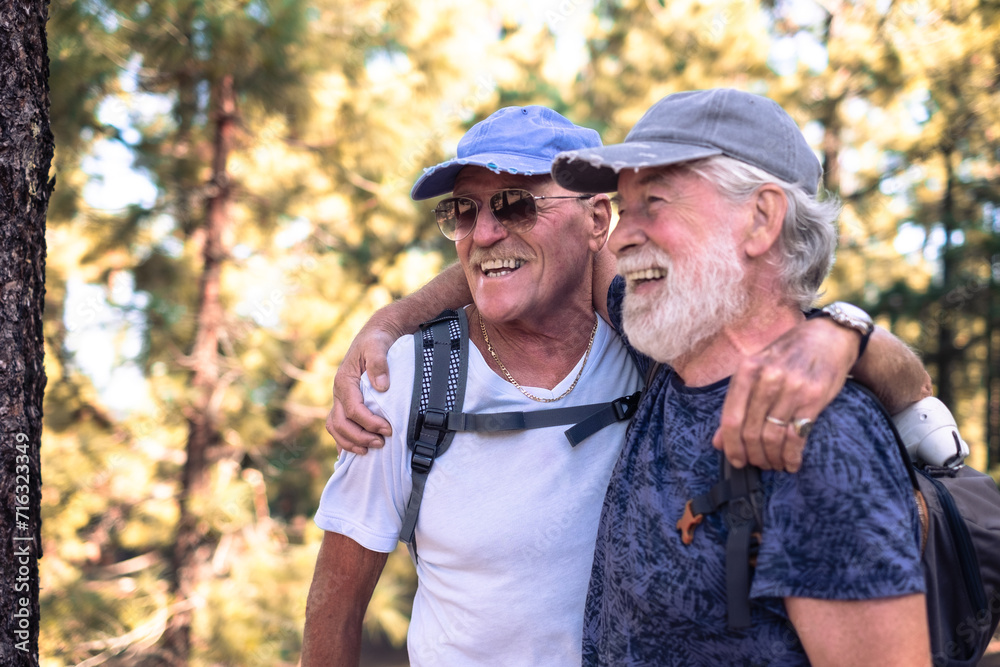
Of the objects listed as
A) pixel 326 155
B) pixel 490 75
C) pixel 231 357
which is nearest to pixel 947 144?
pixel 490 75

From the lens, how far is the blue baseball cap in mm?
1862

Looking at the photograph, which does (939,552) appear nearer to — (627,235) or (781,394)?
(781,394)

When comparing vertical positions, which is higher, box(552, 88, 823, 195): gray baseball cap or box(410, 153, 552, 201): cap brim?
box(410, 153, 552, 201): cap brim

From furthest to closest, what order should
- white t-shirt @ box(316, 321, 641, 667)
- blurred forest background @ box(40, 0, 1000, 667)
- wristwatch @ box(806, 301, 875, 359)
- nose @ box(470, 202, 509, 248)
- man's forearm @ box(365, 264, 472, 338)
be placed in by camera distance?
blurred forest background @ box(40, 0, 1000, 667)
man's forearm @ box(365, 264, 472, 338)
nose @ box(470, 202, 509, 248)
white t-shirt @ box(316, 321, 641, 667)
wristwatch @ box(806, 301, 875, 359)

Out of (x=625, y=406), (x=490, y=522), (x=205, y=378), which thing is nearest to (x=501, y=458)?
(x=490, y=522)

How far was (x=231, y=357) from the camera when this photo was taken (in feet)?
19.4

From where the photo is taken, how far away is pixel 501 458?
1.79 m

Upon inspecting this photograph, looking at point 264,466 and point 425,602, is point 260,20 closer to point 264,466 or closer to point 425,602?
point 264,466

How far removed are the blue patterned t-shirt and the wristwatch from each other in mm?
103

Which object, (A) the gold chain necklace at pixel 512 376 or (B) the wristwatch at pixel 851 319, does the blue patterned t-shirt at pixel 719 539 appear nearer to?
(B) the wristwatch at pixel 851 319

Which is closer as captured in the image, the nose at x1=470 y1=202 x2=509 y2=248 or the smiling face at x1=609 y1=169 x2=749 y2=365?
the smiling face at x1=609 y1=169 x2=749 y2=365

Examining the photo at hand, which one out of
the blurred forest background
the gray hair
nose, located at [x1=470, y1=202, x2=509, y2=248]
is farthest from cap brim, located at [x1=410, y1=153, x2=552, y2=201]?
the blurred forest background

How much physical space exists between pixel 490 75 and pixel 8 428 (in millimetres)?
6896

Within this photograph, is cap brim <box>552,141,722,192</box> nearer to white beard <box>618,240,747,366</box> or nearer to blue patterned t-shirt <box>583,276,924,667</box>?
white beard <box>618,240,747,366</box>
